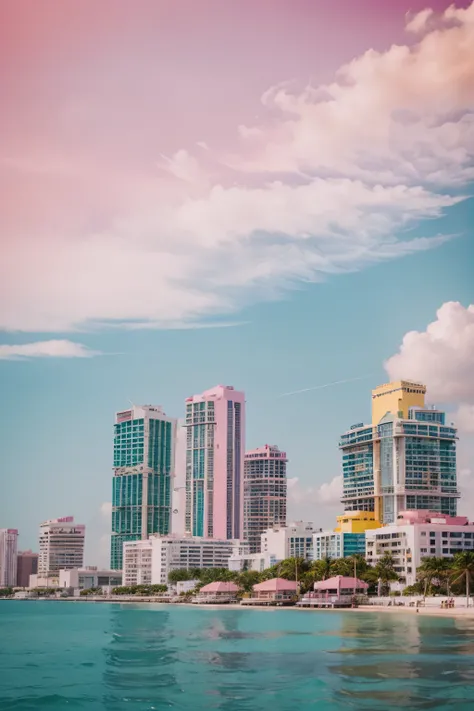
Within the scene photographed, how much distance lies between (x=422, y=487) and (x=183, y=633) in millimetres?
71302

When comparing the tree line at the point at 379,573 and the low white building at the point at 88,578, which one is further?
the low white building at the point at 88,578

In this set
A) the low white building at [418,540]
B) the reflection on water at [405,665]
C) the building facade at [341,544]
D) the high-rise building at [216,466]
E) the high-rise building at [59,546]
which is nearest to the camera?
the reflection on water at [405,665]

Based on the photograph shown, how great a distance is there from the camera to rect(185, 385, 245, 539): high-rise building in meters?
141

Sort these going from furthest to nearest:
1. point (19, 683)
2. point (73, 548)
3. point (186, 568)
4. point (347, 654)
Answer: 1. point (73, 548)
2. point (186, 568)
3. point (347, 654)
4. point (19, 683)

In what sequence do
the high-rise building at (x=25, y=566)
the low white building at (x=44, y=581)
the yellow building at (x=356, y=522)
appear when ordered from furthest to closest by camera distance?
the high-rise building at (x=25, y=566) → the low white building at (x=44, y=581) → the yellow building at (x=356, y=522)

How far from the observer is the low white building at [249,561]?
119719mm

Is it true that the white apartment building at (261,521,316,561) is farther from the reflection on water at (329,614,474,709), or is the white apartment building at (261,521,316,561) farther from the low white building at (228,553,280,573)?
the reflection on water at (329,614,474,709)

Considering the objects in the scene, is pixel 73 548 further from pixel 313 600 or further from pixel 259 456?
pixel 313 600

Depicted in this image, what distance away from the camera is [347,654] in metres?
31.2

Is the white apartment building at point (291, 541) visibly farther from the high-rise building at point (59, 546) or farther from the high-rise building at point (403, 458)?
the high-rise building at point (59, 546)

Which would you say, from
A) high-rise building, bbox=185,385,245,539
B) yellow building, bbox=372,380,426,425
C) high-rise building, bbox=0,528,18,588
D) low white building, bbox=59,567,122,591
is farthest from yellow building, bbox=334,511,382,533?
high-rise building, bbox=0,528,18,588

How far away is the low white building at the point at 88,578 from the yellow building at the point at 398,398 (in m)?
57.9

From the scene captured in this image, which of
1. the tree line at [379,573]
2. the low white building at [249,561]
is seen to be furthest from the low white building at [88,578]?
the tree line at [379,573]

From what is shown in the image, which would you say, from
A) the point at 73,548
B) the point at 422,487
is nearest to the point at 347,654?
the point at 422,487
